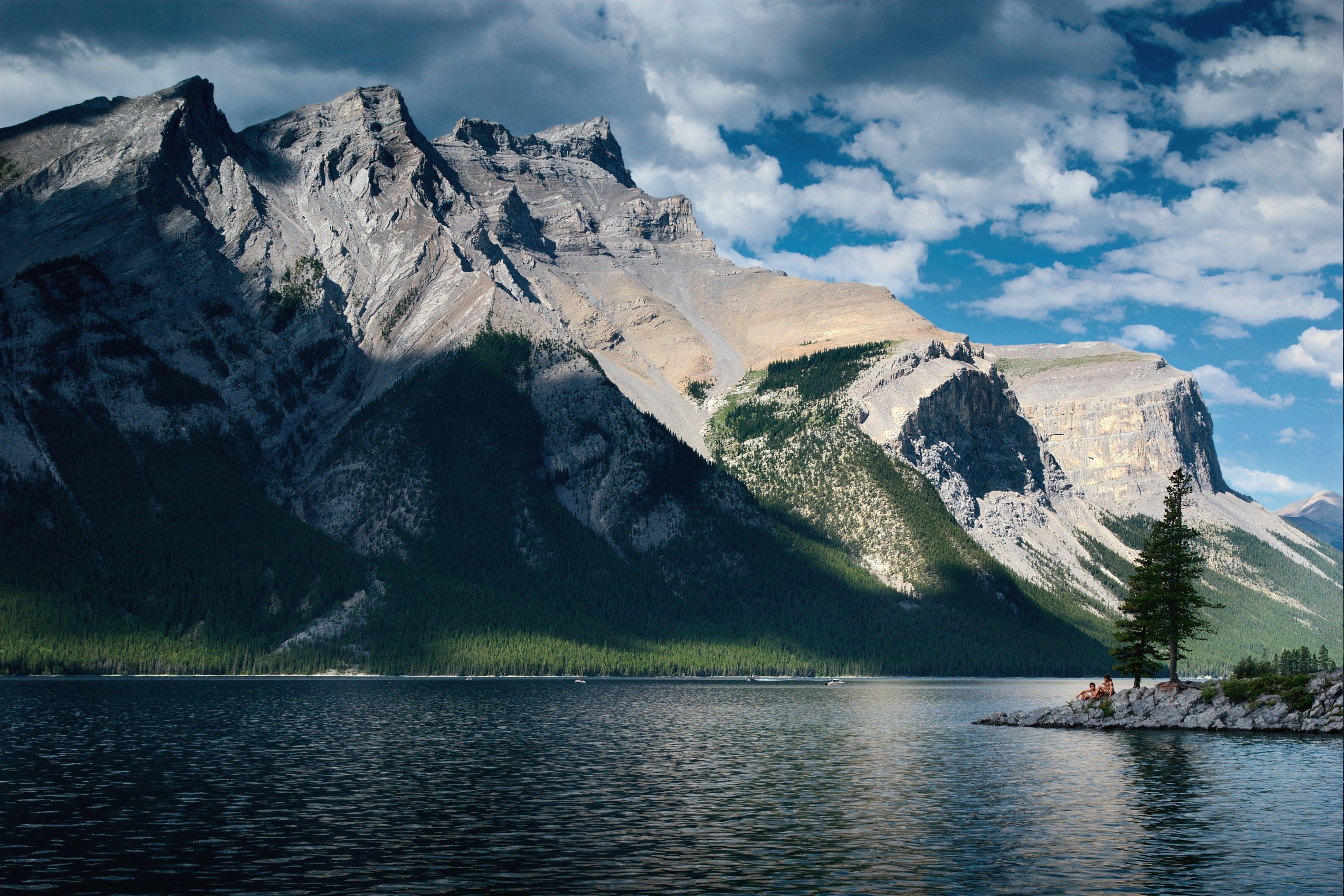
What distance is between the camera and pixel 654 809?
201ft

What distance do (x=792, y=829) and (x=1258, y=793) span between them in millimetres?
30384

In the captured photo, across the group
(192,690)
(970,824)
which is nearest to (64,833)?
(970,824)

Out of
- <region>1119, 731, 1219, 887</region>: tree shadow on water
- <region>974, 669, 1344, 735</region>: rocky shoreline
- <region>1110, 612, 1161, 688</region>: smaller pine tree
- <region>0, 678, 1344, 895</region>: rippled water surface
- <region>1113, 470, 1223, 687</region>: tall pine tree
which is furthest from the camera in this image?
<region>1110, 612, 1161, 688</region>: smaller pine tree

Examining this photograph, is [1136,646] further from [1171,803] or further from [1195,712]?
[1171,803]

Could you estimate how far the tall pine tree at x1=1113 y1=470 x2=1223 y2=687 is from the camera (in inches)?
4956

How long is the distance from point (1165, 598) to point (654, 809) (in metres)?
84.3

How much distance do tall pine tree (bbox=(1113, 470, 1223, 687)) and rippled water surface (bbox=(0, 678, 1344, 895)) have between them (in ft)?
69.1

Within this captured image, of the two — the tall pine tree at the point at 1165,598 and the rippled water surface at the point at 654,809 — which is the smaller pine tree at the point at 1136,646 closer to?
the tall pine tree at the point at 1165,598

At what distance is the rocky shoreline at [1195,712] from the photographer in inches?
4161

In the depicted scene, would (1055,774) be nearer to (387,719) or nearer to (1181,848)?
(1181,848)

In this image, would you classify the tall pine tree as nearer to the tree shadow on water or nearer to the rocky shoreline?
the rocky shoreline

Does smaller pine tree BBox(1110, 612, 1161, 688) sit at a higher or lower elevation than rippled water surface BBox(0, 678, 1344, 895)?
higher

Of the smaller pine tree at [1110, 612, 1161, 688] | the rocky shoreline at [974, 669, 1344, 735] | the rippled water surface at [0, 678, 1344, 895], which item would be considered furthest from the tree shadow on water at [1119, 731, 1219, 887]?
the smaller pine tree at [1110, 612, 1161, 688]

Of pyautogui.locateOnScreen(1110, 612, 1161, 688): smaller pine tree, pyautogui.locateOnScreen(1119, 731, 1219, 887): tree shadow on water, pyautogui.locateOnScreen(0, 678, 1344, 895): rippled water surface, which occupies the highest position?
pyautogui.locateOnScreen(1110, 612, 1161, 688): smaller pine tree
